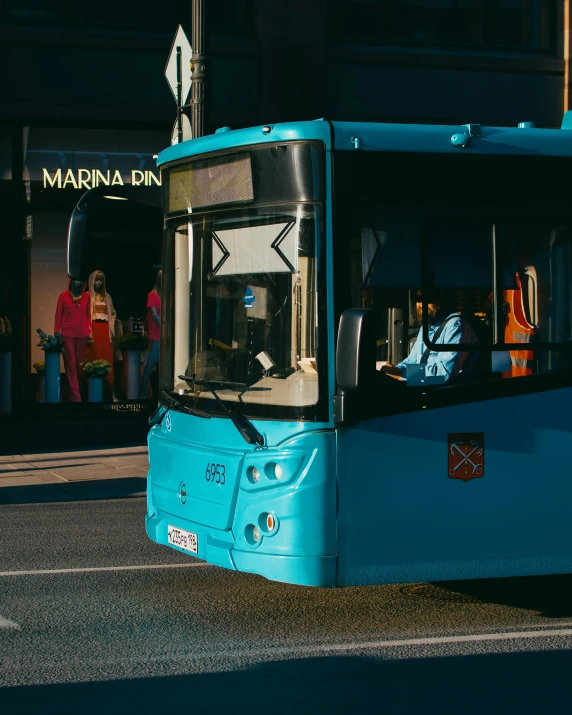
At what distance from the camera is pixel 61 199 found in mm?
16266

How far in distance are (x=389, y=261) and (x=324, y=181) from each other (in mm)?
573

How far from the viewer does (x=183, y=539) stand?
7031 mm

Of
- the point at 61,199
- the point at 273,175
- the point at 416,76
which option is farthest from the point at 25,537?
the point at 416,76

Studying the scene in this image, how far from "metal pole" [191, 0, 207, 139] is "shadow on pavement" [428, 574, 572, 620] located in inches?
221

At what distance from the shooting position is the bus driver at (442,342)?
21.2 ft

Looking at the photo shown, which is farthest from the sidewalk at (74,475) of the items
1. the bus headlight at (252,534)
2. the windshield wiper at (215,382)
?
the bus headlight at (252,534)

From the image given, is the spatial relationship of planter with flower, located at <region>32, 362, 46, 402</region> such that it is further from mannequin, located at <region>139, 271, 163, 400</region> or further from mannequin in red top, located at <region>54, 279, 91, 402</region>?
mannequin, located at <region>139, 271, 163, 400</region>

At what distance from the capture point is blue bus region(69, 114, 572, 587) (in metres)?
6.31

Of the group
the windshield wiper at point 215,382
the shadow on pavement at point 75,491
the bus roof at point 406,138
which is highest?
the bus roof at point 406,138

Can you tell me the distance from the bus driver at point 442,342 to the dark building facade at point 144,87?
10.2 m

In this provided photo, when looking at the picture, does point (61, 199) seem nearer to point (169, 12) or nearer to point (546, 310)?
point (169, 12)

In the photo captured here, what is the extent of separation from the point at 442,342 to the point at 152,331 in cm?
1077

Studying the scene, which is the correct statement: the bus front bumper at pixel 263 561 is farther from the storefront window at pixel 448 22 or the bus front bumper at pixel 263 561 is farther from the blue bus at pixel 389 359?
the storefront window at pixel 448 22

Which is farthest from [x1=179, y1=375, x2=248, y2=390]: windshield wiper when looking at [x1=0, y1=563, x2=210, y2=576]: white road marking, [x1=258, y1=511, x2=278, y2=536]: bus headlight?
[x1=0, y1=563, x2=210, y2=576]: white road marking
